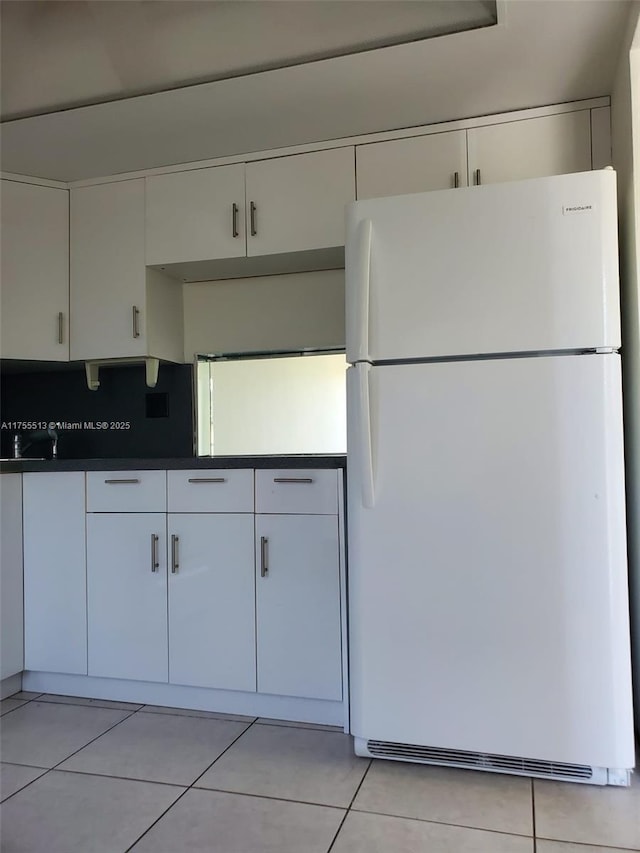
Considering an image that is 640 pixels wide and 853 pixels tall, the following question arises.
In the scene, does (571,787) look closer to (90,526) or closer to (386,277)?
(386,277)

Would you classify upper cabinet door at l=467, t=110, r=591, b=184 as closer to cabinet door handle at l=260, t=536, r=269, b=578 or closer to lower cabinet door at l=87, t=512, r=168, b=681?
cabinet door handle at l=260, t=536, r=269, b=578

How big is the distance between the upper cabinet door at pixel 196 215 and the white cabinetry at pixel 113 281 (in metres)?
0.07

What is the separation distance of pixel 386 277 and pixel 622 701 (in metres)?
1.32

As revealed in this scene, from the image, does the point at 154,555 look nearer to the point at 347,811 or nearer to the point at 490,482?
the point at 347,811

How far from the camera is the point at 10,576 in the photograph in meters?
2.57

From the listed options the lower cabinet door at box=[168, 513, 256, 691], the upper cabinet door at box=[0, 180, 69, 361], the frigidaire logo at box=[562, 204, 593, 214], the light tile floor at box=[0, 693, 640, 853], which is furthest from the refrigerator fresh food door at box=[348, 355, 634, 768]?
the upper cabinet door at box=[0, 180, 69, 361]

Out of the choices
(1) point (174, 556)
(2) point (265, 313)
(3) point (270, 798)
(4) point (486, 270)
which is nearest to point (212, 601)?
(1) point (174, 556)

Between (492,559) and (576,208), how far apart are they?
99 centimetres

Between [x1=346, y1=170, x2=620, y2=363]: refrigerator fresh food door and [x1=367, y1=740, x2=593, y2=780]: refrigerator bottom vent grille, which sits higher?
[x1=346, y1=170, x2=620, y2=363]: refrigerator fresh food door

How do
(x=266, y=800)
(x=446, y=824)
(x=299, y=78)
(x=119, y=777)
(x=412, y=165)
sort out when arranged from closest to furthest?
(x=446, y=824)
(x=266, y=800)
(x=119, y=777)
(x=299, y=78)
(x=412, y=165)

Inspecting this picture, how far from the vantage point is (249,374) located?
10.2 feet

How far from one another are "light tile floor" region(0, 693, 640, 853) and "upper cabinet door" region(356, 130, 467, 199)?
78.4 inches

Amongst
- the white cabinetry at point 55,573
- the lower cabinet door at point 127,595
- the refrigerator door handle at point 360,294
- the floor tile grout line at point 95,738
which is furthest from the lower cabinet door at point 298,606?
the white cabinetry at point 55,573

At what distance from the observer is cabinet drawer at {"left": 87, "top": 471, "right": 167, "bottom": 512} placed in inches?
97.3
